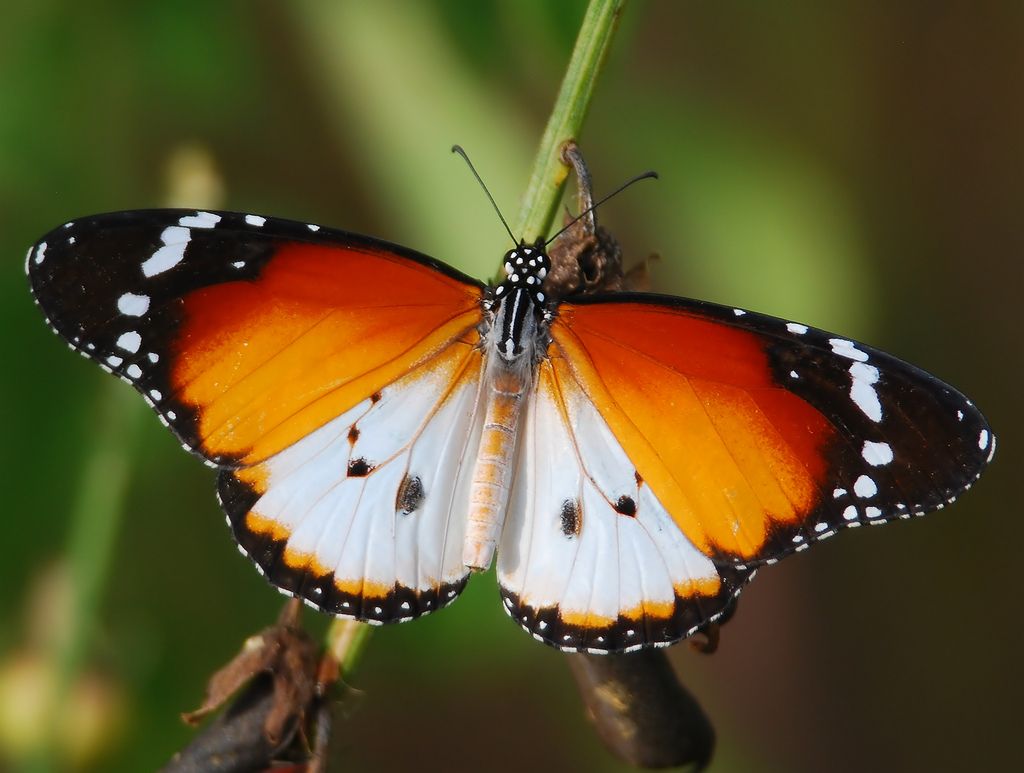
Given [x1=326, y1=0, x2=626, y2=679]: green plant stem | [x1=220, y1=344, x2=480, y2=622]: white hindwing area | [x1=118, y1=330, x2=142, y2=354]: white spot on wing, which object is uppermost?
[x1=326, y1=0, x2=626, y2=679]: green plant stem

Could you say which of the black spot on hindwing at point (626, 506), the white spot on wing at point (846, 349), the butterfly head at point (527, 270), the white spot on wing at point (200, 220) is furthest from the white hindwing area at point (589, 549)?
the white spot on wing at point (200, 220)

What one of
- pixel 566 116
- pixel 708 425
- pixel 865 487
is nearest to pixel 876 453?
pixel 865 487

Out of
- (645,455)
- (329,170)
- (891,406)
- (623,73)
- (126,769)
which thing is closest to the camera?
(891,406)

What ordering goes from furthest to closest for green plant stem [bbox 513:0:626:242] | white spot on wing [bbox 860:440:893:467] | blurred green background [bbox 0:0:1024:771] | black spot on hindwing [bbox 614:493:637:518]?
blurred green background [bbox 0:0:1024:771], black spot on hindwing [bbox 614:493:637:518], white spot on wing [bbox 860:440:893:467], green plant stem [bbox 513:0:626:242]

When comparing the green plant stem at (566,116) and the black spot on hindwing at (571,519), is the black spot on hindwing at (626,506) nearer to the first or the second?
the black spot on hindwing at (571,519)

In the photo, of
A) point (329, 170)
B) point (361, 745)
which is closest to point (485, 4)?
point (329, 170)

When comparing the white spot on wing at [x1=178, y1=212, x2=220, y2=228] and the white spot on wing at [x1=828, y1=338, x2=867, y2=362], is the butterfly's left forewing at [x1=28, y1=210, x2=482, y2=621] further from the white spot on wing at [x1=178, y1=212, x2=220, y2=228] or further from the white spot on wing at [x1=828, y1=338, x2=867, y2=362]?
the white spot on wing at [x1=828, y1=338, x2=867, y2=362]

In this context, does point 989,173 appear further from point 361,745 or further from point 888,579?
point 361,745

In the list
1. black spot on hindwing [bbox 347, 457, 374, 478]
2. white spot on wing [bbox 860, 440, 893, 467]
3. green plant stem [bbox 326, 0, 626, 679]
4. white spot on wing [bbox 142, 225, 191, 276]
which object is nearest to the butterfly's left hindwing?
white spot on wing [bbox 860, 440, 893, 467]
